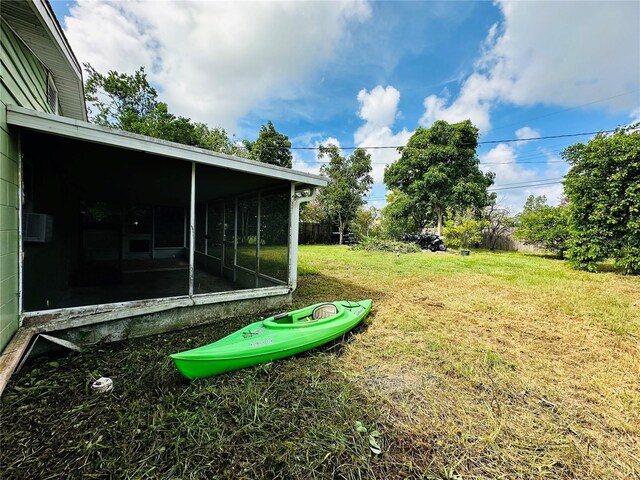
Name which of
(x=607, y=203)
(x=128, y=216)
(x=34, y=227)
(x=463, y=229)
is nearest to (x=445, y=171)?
(x=463, y=229)

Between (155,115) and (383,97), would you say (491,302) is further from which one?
(155,115)

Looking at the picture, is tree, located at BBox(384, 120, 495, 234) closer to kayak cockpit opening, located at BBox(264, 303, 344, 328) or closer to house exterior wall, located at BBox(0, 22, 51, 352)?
kayak cockpit opening, located at BBox(264, 303, 344, 328)

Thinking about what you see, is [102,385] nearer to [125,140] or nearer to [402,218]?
[125,140]

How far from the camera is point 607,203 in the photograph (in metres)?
7.46

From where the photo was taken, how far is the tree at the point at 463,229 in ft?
46.2

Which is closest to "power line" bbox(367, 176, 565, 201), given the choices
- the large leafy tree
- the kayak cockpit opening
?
the large leafy tree

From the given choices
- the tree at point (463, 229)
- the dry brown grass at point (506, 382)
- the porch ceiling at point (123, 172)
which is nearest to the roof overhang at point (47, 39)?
the porch ceiling at point (123, 172)

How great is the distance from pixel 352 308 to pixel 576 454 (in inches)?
90.0

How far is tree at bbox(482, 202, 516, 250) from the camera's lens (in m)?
16.5

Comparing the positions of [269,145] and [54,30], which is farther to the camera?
[269,145]

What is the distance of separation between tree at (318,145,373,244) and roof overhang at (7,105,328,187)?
44.2 feet

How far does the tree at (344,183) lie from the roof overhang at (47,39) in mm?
13572

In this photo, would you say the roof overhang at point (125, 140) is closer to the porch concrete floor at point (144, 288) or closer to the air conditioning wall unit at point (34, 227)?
the air conditioning wall unit at point (34, 227)

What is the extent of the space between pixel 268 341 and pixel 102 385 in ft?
4.46
